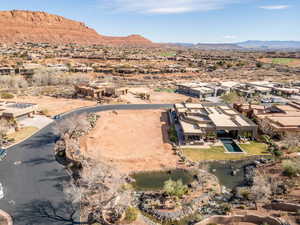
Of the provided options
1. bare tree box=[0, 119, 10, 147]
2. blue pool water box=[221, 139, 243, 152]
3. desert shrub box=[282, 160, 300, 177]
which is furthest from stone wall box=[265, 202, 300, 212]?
bare tree box=[0, 119, 10, 147]

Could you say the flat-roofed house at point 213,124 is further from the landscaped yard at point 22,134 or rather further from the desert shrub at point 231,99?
the landscaped yard at point 22,134

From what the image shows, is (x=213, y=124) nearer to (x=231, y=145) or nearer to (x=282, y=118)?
(x=231, y=145)

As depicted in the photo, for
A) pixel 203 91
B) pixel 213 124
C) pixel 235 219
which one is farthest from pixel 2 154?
pixel 203 91

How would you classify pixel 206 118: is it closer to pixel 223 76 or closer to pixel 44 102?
pixel 44 102

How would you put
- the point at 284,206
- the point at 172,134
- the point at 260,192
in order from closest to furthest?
the point at 284,206
the point at 260,192
the point at 172,134

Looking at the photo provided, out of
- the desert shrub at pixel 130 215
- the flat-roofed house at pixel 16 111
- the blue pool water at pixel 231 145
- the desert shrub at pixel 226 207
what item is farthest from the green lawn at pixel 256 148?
the flat-roofed house at pixel 16 111

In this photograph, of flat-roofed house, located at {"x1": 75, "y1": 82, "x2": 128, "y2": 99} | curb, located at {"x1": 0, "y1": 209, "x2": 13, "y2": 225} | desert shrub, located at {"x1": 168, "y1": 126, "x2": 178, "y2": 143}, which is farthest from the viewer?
flat-roofed house, located at {"x1": 75, "y1": 82, "x2": 128, "y2": 99}

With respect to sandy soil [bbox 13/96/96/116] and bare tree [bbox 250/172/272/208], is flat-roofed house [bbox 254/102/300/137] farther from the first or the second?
sandy soil [bbox 13/96/96/116]
